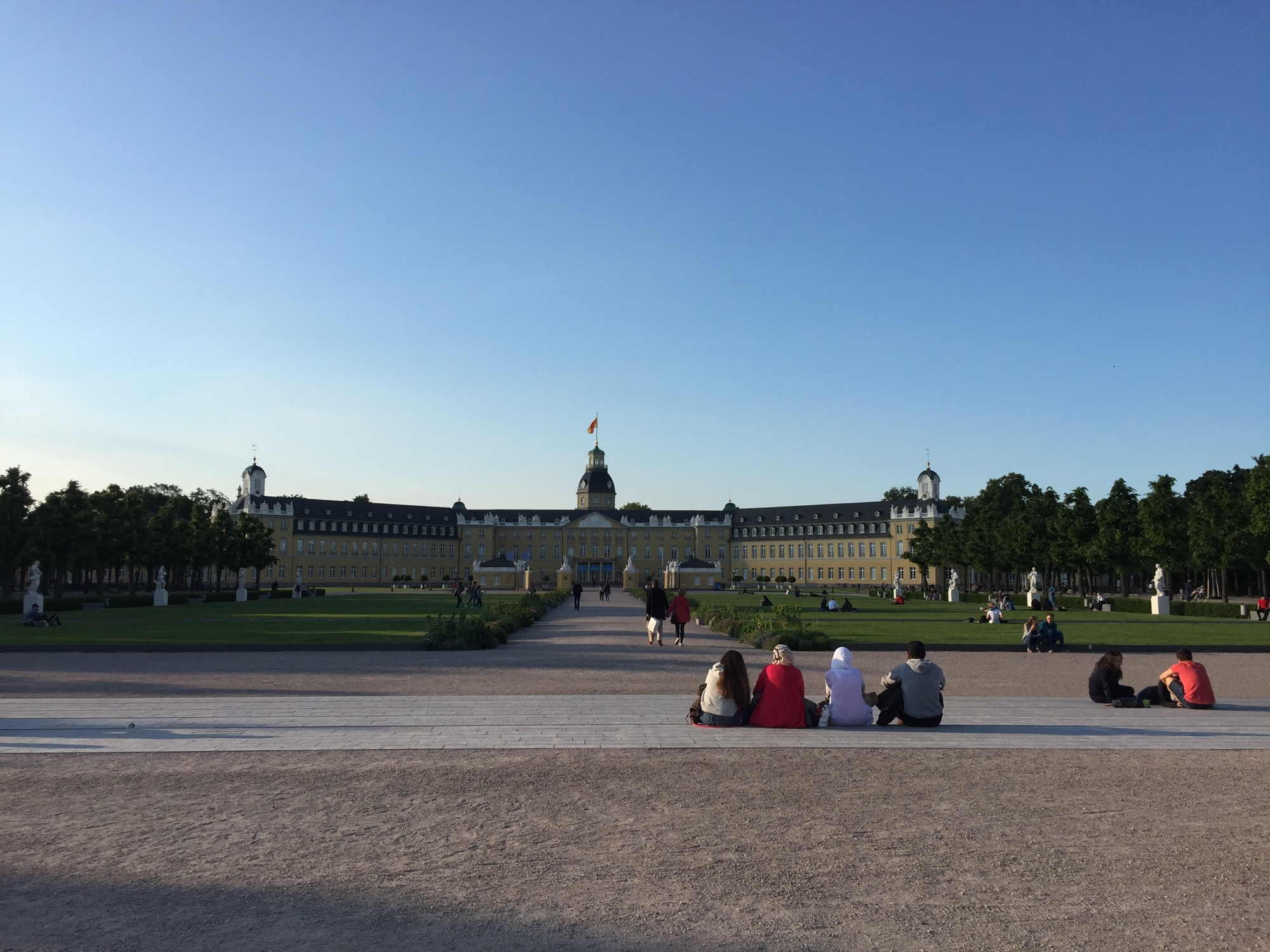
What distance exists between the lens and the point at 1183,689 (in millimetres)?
14719

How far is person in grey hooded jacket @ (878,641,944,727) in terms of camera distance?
12.6m

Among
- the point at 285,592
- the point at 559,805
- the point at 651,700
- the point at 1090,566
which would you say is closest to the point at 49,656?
the point at 651,700

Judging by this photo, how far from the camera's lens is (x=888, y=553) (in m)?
141

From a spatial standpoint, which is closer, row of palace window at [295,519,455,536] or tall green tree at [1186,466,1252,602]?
tall green tree at [1186,466,1252,602]

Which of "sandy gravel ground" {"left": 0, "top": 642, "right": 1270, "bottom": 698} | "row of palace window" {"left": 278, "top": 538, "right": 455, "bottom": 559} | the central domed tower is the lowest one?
"sandy gravel ground" {"left": 0, "top": 642, "right": 1270, "bottom": 698}

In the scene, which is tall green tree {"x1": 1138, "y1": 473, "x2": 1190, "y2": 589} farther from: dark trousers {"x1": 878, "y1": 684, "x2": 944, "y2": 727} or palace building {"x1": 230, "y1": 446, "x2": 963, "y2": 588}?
palace building {"x1": 230, "y1": 446, "x2": 963, "y2": 588}

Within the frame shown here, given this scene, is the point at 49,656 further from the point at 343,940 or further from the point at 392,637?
the point at 343,940

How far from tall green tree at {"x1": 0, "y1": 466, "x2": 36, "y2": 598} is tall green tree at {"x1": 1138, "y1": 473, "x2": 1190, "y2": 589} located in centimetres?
5820

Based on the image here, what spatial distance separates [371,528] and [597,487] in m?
Result: 36.0

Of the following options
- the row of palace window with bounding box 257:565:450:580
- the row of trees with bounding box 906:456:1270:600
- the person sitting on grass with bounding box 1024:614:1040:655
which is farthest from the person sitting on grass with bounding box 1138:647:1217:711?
the row of palace window with bounding box 257:565:450:580

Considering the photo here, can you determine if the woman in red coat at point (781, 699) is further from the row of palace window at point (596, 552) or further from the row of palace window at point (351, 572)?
the row of palace window at point (596, 552)

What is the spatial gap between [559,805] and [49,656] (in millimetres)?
18582

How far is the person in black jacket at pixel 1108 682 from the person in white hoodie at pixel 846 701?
4.47 meters

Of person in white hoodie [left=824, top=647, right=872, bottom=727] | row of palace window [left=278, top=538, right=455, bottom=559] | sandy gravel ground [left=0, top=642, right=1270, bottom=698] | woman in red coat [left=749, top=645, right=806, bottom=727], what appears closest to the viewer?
woman in red coat [left=749, top=645, right=806, bottom=727]
